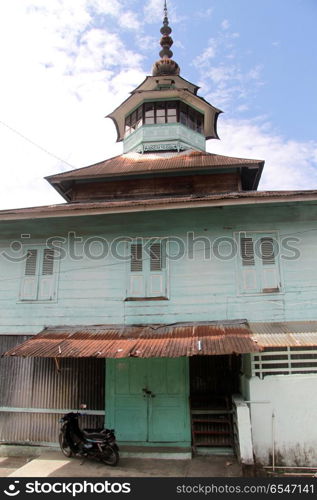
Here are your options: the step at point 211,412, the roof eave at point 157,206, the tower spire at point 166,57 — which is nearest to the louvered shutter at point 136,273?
the roof eave at point 157,206

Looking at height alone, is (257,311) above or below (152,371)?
above

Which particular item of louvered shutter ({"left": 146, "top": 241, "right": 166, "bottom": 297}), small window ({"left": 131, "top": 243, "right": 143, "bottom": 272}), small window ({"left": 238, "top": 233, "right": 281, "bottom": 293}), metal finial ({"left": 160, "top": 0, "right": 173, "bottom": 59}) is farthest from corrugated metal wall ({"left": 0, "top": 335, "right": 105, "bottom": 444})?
metal finial ({"left": 160, "top": 0, "right": 173, "bottom": 59})

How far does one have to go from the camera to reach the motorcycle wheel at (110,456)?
7652 millimetres

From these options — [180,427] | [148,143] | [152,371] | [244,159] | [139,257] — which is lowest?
[180,427]

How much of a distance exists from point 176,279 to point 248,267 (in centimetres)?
189

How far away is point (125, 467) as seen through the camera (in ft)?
25.2

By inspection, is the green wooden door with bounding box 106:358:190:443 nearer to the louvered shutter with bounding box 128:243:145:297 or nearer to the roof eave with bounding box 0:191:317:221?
the louvered shutter with bounding box 128:243:145:297

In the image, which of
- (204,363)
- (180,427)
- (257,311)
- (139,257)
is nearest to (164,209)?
(139,257)

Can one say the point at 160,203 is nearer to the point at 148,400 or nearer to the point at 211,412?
the point at 148,400

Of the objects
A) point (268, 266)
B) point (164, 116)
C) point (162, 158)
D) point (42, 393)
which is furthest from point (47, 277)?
point (164, 116)

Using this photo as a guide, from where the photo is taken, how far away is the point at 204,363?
8961 millimetres

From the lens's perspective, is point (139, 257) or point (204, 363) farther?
point (139, 257)

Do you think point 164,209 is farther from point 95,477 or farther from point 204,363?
point 95,477
